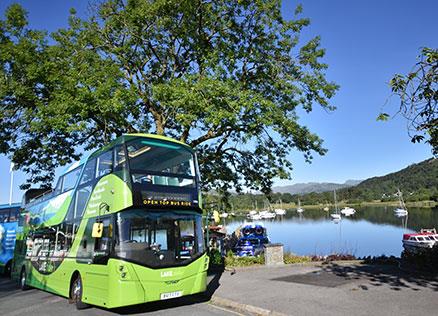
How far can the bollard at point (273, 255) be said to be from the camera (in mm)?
16844

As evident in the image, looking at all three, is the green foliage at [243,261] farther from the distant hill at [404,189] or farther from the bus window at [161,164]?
the distant hill at [404,189]

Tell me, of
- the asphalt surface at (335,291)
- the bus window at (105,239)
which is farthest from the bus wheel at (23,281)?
the asphalt surface at (335,291)

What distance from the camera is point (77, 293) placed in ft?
35.3

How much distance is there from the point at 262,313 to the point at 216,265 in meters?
8.03

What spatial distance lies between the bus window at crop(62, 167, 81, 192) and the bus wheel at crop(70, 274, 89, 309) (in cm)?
315

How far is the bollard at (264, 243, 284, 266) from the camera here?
55.3 ft

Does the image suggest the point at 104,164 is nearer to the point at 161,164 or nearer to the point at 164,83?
the point at 161,164

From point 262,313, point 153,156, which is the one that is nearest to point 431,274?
point 262,313

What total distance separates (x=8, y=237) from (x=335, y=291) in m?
20.5

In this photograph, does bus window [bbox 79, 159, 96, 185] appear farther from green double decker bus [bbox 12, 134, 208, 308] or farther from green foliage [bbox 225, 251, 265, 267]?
green foliage [bbox 225, 251, 265, 267]

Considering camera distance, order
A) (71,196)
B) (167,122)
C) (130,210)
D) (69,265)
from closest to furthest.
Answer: (130,210) < (69,265) < (71,196) < (167,122)

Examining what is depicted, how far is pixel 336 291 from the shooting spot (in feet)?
33.8

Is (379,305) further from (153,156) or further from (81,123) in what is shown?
(81,123)

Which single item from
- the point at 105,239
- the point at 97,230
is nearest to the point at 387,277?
the point at 105,239
